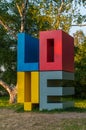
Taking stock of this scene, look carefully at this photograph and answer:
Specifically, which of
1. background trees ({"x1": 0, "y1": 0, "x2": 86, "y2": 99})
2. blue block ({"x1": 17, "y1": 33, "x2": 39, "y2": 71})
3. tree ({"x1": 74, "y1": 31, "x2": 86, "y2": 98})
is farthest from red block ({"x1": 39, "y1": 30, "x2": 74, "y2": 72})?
tree ({"x1": 74, "y1": 31, "x2": 86, "y2": 98})

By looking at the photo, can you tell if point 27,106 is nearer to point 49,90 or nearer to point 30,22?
point 49,90

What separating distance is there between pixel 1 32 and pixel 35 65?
1312cm

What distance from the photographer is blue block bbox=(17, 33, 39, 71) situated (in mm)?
18438

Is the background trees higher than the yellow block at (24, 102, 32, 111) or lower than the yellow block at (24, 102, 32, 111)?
higher

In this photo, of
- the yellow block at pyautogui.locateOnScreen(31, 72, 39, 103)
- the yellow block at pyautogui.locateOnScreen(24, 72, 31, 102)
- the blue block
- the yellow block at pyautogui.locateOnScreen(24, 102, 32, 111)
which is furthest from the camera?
the yellow block at pyautogui.locateOnScreen(24, 72, 31, 102)

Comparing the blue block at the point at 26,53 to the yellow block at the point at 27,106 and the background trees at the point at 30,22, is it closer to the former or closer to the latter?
the yellow block at the point at 27,106

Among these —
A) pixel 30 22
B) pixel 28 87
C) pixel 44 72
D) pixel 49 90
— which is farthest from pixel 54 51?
pixel 30 22

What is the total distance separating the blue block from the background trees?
647 centimetres

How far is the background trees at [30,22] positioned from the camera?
25922 millimetres

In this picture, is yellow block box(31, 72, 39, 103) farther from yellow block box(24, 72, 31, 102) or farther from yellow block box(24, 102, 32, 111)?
yellow block box(24, 72, 31, 102)

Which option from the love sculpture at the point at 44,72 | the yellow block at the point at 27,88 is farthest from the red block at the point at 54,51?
the yellow block at the point at 27,88

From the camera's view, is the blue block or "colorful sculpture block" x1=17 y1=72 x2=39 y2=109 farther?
the blue block

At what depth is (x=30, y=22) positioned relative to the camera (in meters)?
31.2

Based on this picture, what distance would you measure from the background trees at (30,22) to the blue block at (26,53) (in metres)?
6.47
